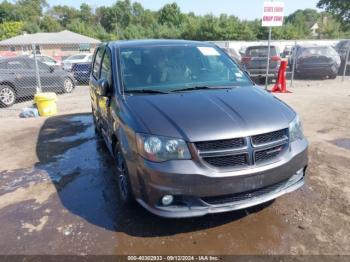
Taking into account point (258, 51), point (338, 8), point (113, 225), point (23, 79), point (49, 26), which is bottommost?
point (113, 225)

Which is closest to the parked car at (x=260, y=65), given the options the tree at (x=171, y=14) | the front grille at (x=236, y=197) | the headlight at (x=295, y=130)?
the headlight at (x=295, y=130)

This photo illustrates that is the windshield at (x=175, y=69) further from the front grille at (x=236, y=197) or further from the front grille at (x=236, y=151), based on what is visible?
the front grille at (x=236, y=197)

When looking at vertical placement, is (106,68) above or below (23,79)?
above

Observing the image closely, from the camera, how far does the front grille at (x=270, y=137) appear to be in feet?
9.61

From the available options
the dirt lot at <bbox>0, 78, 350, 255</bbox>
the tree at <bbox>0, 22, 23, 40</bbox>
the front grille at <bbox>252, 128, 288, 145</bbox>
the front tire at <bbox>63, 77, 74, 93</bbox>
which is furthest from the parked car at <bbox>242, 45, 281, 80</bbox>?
the tree at <bbox>0, 22, 23, 40</bbox>

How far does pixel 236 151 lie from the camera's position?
2.83 meters

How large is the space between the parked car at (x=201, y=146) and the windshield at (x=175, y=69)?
0.17 ft

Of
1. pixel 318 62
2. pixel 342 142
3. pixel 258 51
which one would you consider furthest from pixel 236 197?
pixel 318 62

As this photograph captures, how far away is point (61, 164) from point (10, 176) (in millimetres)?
730

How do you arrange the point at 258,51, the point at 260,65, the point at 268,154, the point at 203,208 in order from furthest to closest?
the point at 258,51, the point at 260,65, the point at 268,154, the point at 203,208

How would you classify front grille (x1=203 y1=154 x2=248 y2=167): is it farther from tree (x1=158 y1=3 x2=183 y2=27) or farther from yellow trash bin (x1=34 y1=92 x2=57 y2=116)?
tree (x1=158 y1=3 x2=183 y2=27)

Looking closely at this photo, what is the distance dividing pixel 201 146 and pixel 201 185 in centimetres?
33

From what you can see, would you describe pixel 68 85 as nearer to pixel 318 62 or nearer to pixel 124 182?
pixel 124 182

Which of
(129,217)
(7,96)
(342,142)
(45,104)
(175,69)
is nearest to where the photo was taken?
(129,217)
